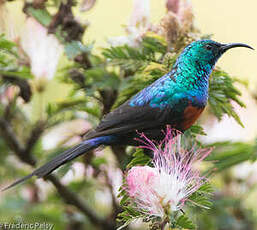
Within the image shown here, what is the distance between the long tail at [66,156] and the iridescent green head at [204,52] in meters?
0.52

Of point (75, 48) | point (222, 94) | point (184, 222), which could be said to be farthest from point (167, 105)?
point (184, 222)

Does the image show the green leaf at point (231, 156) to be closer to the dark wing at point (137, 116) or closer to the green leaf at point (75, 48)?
the dark wing at point (137, 116)

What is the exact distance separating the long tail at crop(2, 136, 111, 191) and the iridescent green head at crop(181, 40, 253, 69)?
0.52m

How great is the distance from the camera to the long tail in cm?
182

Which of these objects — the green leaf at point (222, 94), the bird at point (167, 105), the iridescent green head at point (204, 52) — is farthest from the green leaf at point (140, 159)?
the iridescent green head at point (204, 52)

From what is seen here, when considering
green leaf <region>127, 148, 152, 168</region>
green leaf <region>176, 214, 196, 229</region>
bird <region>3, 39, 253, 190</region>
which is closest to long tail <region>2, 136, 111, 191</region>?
bird <region>3, 39, 253, 190</region>

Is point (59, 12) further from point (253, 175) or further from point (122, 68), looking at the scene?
point (253, 175)

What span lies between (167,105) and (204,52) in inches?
11.4

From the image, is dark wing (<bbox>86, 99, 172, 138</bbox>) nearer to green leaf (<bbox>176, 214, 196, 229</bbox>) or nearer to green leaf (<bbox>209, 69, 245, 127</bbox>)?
green leaf (<bbox>209, 69, 245, 127</bbox>)

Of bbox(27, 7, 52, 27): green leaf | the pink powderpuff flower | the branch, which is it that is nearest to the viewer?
the pink powderpuff flower

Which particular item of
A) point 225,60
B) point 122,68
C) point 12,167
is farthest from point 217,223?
point 225,60

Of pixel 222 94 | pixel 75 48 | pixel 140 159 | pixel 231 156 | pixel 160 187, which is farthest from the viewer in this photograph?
pixel 231 156

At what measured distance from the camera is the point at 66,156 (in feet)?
6.41

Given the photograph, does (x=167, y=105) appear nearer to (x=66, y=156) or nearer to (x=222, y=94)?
(x=222, y=94)
